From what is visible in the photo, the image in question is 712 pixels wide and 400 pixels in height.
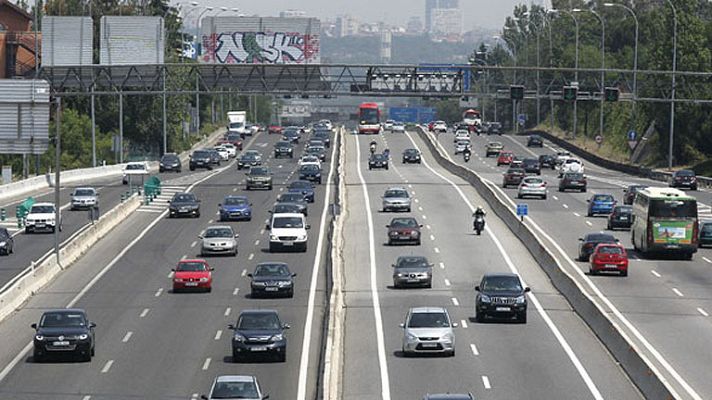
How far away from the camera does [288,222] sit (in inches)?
2768

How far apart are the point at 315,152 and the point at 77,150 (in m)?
30.9

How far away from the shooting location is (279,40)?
154000mm

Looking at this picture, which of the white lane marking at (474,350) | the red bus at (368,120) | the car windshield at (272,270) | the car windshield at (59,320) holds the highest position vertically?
the red bus at (368,120)

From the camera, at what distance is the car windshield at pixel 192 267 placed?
58344mm

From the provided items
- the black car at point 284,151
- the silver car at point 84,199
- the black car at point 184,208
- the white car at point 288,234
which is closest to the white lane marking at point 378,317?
the white car at point 288,234

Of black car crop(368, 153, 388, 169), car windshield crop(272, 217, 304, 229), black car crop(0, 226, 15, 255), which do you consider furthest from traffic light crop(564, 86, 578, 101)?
black car crop(0, 226, 15, 255)

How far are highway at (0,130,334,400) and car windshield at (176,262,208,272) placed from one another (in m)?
0.94

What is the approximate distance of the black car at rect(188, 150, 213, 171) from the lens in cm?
12400

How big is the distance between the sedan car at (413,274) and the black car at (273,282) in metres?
4.45

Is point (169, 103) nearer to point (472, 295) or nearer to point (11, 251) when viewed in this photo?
point (11, 251)

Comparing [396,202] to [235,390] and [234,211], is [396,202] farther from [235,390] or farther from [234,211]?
[235,390]

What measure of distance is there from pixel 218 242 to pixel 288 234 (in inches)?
126

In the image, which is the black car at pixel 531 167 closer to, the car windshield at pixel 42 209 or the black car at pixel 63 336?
the car windshield at pixel 42 209

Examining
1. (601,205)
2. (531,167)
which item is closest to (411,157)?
(531,167)
